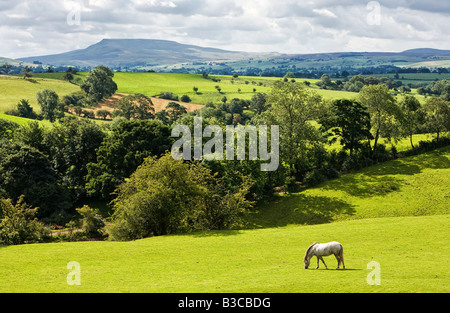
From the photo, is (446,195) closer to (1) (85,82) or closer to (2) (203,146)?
(2) (203,146)

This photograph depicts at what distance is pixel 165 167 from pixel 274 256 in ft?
72.1

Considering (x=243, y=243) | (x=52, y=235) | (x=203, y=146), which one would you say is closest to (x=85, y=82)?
(x=203, y=146)

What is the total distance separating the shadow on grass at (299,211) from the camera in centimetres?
5925

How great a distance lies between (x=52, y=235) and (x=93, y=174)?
20.9 meters

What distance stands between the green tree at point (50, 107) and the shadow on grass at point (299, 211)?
112 m

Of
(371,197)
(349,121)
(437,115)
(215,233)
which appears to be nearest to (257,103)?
(349,121)

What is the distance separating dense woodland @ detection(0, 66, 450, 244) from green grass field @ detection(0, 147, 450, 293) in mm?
5622

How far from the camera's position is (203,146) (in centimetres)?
7531

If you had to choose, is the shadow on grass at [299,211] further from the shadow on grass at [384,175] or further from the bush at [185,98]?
the bush at [185,98]

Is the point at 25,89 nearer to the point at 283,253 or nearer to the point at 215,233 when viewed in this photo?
the point at 215,233

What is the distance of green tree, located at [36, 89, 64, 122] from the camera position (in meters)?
146

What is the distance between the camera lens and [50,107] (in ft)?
486

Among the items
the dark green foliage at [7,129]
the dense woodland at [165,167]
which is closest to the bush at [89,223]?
the dense woodland at [165,167]
